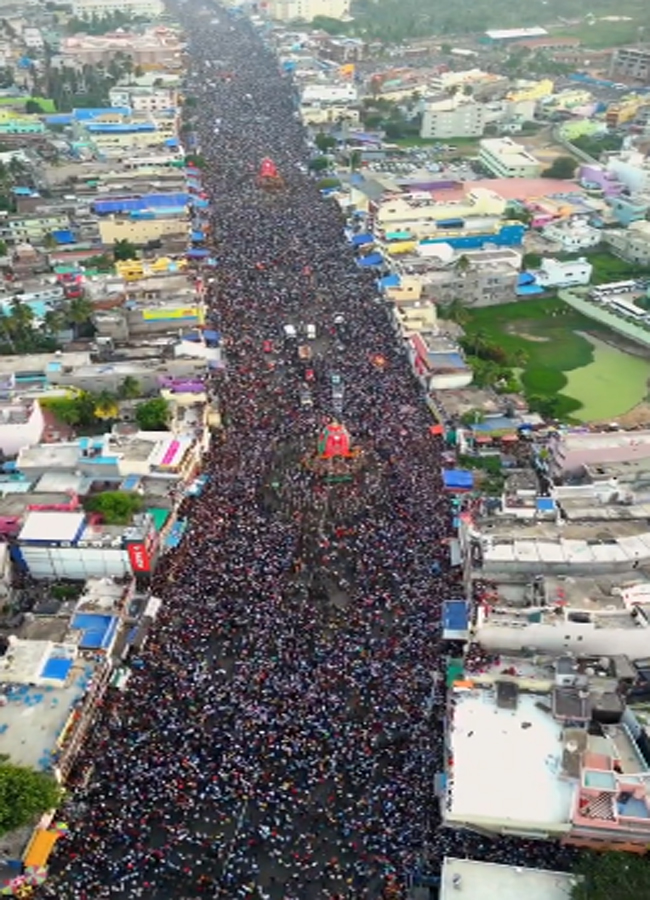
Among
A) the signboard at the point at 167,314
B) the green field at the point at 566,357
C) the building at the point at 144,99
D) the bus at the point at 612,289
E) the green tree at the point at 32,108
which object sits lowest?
the green field at the point at 566,357

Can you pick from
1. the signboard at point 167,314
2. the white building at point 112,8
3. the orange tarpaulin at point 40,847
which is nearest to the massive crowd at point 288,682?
the orange tarpaulin at point 40,847

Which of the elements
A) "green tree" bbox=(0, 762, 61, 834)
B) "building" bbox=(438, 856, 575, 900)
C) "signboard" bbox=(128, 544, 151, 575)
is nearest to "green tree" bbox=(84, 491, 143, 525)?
"signboard" bbox=(128, 544, 151, 575)

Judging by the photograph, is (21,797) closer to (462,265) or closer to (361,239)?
(462,265)

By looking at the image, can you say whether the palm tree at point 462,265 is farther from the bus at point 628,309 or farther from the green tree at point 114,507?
the green tree at point 114,507

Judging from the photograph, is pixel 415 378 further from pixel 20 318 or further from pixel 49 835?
pixel 49 835

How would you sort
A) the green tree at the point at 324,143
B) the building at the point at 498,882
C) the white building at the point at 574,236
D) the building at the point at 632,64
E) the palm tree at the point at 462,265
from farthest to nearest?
the building at the point at 632,64, the green tree at the point at 324,143, the white building at the point at 574,236, the palm tree at the point at 462,265, the building at the point at 498,882

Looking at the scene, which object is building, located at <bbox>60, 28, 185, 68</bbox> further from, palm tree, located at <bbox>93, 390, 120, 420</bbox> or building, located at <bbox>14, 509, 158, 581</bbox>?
building, located at <bbox>14, 509, 158, 581</bbox>
